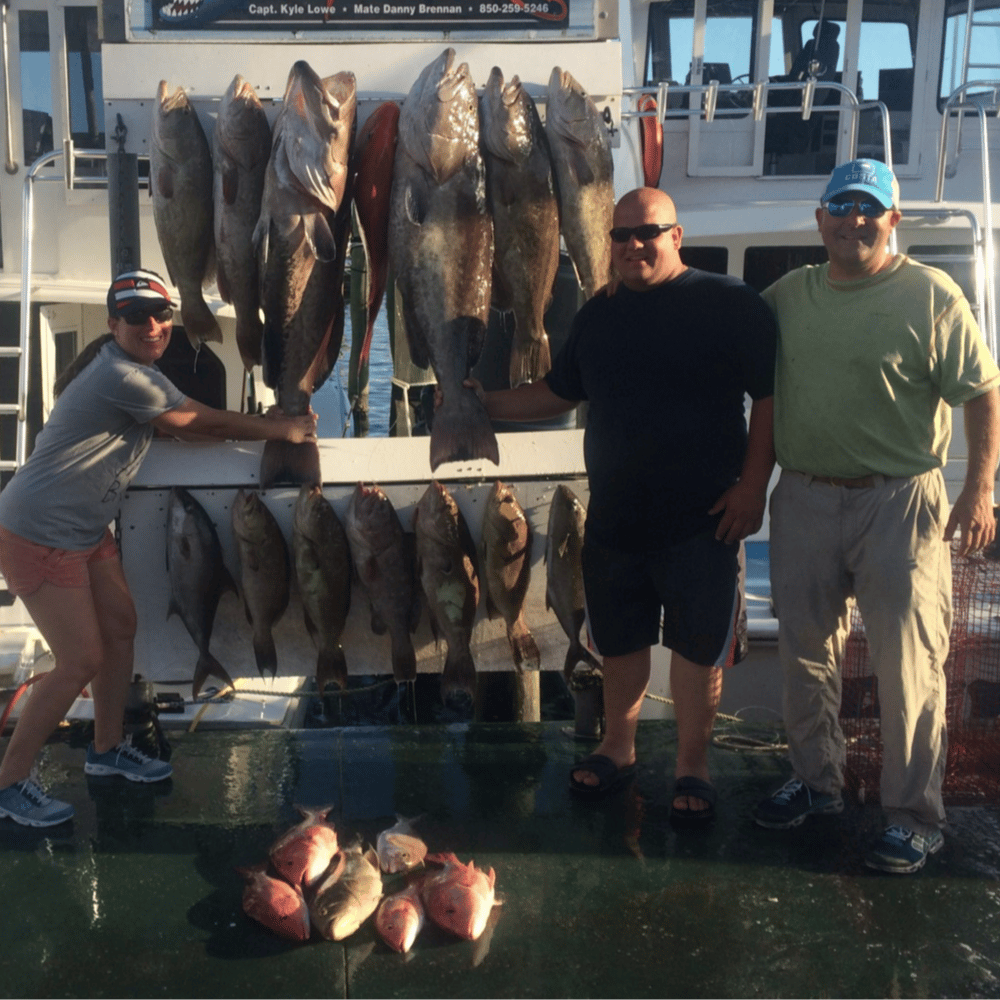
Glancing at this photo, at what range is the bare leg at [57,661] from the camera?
3766mm

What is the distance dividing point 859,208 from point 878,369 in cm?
49

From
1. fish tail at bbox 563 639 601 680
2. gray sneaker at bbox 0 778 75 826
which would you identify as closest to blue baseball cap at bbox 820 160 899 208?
fish tail at bbox 563 639 601 680

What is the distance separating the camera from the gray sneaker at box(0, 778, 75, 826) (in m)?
3.82

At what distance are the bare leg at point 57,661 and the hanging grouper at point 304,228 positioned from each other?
98 cm

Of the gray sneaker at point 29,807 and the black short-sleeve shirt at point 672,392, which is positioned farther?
the gray sneaker at point 29,807

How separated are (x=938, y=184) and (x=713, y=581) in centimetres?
584

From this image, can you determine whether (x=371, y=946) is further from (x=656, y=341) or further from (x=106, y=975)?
(x=656, y=341)

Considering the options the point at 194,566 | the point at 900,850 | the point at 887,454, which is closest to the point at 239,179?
the point at 194,566

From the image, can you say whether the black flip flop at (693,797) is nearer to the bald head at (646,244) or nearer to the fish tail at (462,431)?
the fish tail at (462,431)

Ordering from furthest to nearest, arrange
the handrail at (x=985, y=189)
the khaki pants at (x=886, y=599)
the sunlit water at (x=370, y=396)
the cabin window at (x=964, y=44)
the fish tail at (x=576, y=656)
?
the sunlit water at (x=370, y=396), the cabin window at (x=964, y=44), the handrail at (x=985, y=189), the fish tail at (x=576, y=656), the khaki pants at (x=886, y=599)

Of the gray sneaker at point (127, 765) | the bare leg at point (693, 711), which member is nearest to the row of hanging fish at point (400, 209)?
the bare leg at point (693, 711)

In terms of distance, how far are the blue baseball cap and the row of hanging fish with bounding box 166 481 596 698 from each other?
1452 millimetres

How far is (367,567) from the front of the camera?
4.20m

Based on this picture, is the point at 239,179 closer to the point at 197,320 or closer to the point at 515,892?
the point at 197,320
